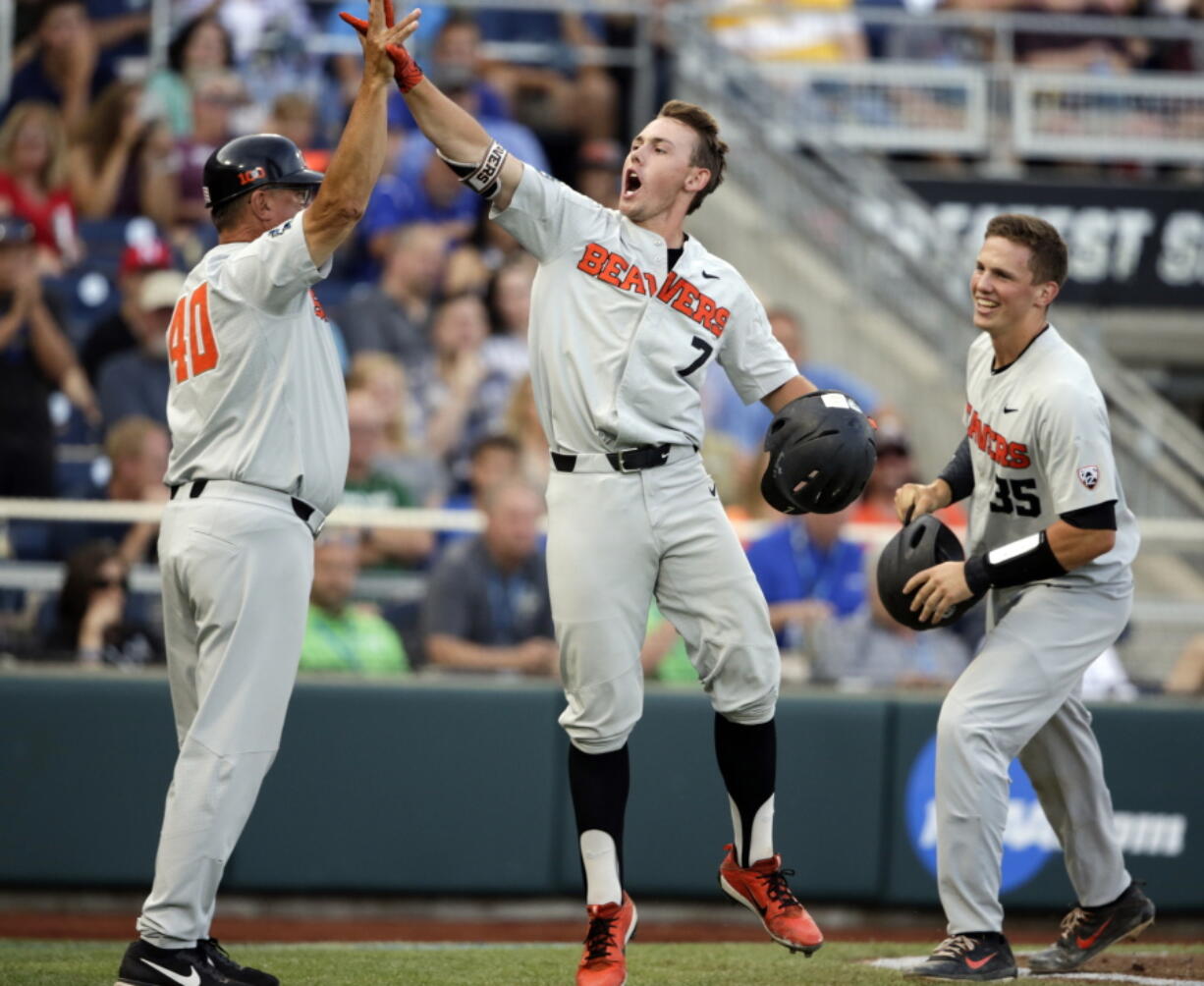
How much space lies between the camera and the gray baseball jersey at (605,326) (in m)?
5.16

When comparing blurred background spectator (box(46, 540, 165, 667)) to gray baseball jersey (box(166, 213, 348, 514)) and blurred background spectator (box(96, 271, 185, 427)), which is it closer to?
blurred background spectator (box(96, 271, 185, 427))

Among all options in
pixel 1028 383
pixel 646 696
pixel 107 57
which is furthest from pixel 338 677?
pixel 107 57

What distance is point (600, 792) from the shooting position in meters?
5.18

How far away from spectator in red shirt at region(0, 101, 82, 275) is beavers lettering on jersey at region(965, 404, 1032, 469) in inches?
272

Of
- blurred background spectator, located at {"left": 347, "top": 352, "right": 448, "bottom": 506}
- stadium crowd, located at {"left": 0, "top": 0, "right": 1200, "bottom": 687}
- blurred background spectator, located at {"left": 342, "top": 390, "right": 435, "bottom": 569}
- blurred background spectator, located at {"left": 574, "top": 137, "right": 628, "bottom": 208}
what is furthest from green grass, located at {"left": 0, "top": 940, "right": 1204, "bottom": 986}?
blurred background spectator, located at {"left": 574, "top": 137, "right": 628, "bottom": 208}

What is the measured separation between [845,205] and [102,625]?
235 inches

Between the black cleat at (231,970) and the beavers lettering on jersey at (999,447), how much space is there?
2783mm

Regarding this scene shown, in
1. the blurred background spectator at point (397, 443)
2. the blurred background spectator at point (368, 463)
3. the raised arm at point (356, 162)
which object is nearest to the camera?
the raised arm at point (356, 162)

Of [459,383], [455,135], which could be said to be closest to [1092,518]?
[455,135]

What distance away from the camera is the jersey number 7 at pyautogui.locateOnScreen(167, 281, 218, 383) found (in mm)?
4996

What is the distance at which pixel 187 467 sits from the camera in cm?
502

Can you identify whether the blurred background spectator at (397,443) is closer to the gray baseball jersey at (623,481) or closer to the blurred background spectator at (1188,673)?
the blurred background spectator at (1188,673)

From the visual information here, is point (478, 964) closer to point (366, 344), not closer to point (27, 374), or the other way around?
point (27, 374)

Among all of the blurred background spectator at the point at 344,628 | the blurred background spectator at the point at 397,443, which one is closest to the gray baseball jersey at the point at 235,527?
the blurred background spectator at the point at 344,628
